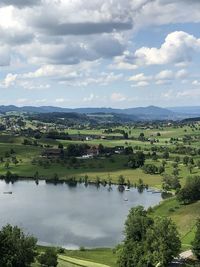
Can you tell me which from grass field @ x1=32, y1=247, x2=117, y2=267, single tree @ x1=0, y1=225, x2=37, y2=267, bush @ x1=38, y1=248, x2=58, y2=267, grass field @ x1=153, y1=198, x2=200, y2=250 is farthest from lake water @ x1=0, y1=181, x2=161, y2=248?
single tree @ x1=0, y1=225, x2=37, y2=267

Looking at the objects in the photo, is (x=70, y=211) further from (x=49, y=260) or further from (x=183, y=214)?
(x=49, y=260)

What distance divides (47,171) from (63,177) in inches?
480

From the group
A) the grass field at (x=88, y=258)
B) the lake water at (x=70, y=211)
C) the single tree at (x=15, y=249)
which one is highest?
the single tree at (x=15, y=249)

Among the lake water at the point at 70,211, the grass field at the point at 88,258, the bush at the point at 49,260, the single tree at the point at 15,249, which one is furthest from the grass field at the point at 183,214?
the single tree at the point at 15,249

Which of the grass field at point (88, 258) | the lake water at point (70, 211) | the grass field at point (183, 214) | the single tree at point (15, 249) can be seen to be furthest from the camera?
the lake water at point (70, 211)

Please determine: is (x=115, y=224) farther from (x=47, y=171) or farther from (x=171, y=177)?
(x=47, y=171)

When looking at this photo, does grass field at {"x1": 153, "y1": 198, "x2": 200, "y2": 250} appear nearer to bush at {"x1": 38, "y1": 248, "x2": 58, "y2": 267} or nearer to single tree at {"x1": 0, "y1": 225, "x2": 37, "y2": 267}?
bush at {"x1": 38, "y1": 248, "x2": 58, "y2": 267}

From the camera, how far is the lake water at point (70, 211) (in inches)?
4058

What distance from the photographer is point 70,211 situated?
131250mm

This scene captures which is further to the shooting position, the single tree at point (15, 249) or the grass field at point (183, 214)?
the grass field at point (183, 214)

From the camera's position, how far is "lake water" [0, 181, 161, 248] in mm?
103062

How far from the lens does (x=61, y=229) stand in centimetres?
10900

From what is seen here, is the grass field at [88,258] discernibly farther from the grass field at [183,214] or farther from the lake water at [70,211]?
the grass field at [183,214]

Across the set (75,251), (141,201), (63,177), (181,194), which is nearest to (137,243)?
(75,251)
